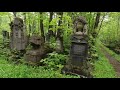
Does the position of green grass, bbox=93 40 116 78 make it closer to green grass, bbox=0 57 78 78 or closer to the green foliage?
the green foliage

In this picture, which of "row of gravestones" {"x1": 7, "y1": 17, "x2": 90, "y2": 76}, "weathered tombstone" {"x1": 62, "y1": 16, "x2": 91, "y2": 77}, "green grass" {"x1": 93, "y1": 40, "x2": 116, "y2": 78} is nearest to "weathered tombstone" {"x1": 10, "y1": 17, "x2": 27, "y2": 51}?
"row of gravestones" {"x1": 7, "y1": 17, "x2": 90, "y2": 76}

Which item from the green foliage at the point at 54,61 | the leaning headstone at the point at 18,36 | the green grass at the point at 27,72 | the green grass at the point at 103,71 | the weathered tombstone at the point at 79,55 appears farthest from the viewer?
the leaning headstone at the point at 18,36

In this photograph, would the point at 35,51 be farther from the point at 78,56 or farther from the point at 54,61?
the point at 78,56

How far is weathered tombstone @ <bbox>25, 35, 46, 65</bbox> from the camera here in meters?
9.30

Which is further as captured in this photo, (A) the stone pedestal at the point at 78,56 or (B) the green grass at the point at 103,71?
(B) the green grass at the point at 103,71

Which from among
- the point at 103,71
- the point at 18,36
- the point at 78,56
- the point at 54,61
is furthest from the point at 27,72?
the point at 103,71

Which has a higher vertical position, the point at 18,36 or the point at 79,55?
the point at 18,36

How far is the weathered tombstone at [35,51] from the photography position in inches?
366

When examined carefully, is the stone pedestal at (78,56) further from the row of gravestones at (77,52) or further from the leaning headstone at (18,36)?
the leaning headstone at (18,36)

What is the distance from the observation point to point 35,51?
9461 millimetres

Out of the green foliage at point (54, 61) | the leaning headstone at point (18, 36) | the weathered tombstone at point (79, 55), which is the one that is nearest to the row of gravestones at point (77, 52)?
the weathered tombstone at point (79, 55)

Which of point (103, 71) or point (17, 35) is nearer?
point (103, 71)
